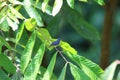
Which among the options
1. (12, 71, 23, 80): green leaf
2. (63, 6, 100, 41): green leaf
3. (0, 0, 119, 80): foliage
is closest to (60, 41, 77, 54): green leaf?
(0, 0, 119, 80): foliage

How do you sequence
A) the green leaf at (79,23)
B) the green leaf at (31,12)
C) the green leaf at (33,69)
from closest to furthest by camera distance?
the green leaf at (33,69)
the green leaf at (31,12)
the green leaf at (79,23)

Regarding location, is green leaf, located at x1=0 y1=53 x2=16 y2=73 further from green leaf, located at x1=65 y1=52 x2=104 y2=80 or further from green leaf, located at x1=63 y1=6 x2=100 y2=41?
green leaf, located at x1=63 y1=6 x2=100 y2=41

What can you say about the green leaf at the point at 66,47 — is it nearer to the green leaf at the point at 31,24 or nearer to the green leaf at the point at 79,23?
the green leaf at the point at 31,24

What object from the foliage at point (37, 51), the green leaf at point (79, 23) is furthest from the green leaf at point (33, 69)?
the green leaf at point (79, 23)

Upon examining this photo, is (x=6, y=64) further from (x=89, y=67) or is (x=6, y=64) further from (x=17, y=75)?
(x=89, y=67)

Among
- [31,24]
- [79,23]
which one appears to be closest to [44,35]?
[31,24]

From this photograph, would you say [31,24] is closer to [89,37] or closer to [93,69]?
[93,69]
